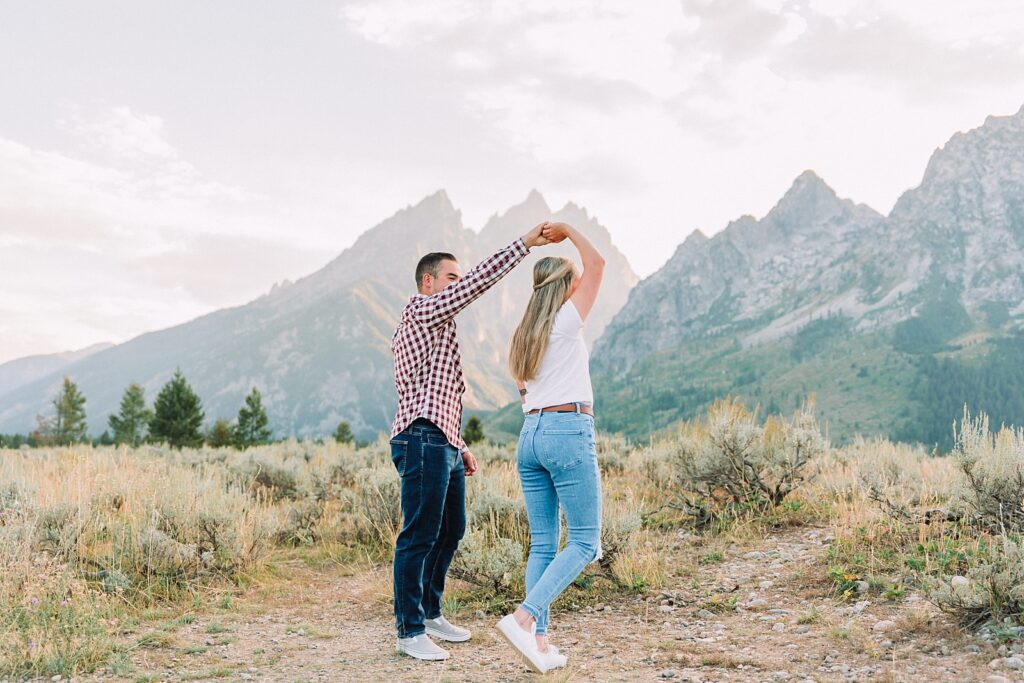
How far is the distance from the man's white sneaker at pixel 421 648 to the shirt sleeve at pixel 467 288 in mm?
1962

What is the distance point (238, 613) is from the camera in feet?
17.5

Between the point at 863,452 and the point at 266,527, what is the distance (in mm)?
7427

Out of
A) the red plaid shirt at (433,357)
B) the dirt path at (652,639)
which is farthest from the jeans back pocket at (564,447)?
the dirt path at (652,639)

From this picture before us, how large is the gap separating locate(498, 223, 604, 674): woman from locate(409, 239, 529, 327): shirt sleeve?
0.20m

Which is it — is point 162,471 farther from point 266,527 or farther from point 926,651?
point 926,651

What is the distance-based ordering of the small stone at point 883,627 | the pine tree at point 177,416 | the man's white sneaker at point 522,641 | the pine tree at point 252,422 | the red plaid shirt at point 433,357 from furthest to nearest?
the pine tree at point 252,422 < the pine tree at point 177,416 < the small stone at point 883,627 < the red plaid shirt at point 433,357 < the man's white sneaker at point 522,641

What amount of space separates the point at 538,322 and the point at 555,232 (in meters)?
0.52

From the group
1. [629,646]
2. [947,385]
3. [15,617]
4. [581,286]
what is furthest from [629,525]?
[947,385]

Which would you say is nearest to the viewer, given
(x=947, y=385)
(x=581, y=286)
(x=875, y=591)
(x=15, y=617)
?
(x=581, y=286)

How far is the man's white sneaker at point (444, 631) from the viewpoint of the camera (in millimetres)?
4559

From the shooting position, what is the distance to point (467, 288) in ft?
12.9

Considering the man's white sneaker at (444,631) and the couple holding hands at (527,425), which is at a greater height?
the couple holding hands at (527,425)

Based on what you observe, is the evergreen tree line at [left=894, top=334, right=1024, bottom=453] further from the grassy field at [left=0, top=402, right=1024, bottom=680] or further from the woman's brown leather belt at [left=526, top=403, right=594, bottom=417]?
the woman's brown leather belt at [left=526, top=403, right=594, bottom=417]

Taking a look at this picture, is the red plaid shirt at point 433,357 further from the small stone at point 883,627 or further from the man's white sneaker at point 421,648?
the small stone at point 883,627
